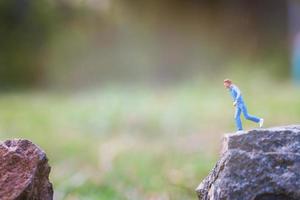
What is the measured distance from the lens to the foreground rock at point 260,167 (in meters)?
1.60

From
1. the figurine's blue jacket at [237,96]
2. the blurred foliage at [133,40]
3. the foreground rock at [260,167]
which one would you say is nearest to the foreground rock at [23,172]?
the foreground rock at [260,167]

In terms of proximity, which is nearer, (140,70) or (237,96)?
(237,96)

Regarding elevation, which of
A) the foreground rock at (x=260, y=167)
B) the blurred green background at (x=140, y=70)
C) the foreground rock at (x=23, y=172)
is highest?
the blurred green background at (x=140, y=70)

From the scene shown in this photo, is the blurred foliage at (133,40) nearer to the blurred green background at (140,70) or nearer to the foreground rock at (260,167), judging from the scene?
the blurred green background at (140,70)

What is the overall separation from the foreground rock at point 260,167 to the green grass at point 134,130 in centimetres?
148

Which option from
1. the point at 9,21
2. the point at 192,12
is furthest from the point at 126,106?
the point at 192,12

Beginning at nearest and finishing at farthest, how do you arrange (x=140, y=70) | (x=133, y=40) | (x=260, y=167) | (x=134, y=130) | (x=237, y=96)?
(x=260, y=167), (x=237, y=96), (x=134, y=130), (x=140, y=70), (x=133, y=40)

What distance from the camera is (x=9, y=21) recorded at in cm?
1324

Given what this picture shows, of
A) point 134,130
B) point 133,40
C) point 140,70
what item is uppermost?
point 133,40

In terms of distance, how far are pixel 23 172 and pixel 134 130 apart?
198 inches

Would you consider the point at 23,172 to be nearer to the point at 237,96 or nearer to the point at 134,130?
the point at 237,96

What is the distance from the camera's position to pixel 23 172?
5.63 ft

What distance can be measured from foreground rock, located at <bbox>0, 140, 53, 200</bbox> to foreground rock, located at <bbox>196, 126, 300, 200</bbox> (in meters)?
0.52

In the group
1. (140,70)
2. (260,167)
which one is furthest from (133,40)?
(260,167)
